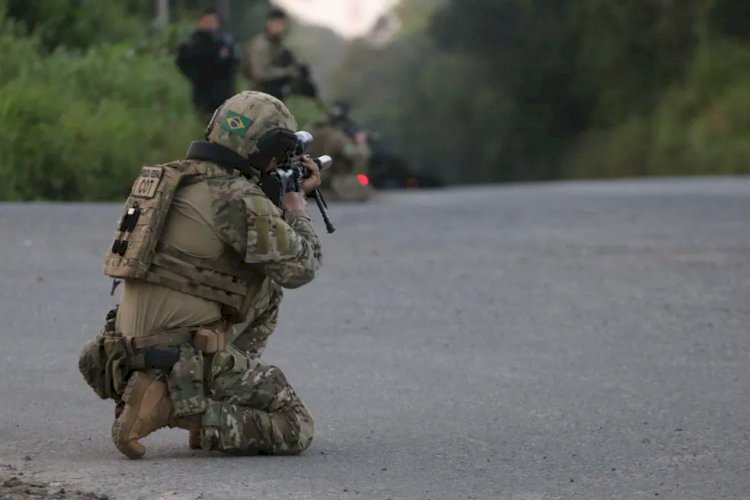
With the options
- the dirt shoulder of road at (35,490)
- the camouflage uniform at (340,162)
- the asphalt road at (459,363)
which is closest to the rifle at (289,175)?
the asphalt road at (459,363)

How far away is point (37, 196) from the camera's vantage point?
61.0ft

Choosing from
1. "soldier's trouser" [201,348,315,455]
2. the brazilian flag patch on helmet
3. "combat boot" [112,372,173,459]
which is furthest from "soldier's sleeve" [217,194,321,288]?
"combat boot" [112,372,173,459]

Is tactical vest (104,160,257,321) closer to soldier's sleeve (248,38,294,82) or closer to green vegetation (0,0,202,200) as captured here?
green vegetation (0,0,202,200)

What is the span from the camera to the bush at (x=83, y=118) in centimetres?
1895

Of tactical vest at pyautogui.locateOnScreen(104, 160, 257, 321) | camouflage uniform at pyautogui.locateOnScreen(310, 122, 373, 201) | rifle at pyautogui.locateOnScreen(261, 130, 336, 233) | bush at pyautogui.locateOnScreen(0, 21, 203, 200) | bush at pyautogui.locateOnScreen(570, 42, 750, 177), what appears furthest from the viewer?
bush at pyautogui.locateOnScreen(570, 42, 750, 177)

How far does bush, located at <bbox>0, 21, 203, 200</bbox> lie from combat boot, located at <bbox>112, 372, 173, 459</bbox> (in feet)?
38.4

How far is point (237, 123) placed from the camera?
22.1ft

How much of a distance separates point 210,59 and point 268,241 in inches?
561

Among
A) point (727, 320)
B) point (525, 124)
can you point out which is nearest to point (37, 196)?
point (727, 320)

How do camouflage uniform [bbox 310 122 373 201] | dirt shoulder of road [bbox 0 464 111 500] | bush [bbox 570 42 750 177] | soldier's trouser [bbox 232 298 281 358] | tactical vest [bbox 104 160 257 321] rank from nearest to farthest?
dirt shoulder of road [bbox 0 464 111 500] → tactical vest [bbox 104 160 257 321] → soldier's trouser [bbox 232 298 281 358] → camouflage uniform [bbox 310 122 373 201] → bush [bbox 570 42 750 177]

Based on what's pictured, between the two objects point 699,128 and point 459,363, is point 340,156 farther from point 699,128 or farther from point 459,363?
point 699,128

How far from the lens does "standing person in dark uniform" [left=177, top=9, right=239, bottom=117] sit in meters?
20.6

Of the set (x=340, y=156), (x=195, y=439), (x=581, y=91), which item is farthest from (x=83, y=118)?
(x=581, y=91)

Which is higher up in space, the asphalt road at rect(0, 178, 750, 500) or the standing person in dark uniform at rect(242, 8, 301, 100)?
the standing person in dark uniform at rect(242, 8, 301, 100)
